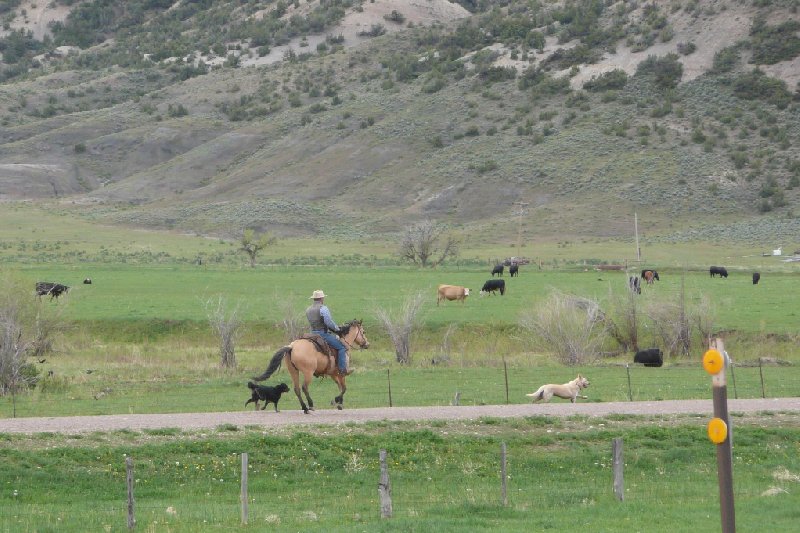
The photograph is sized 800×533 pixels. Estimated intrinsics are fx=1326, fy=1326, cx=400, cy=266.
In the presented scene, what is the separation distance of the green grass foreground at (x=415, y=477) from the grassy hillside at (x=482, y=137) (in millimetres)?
78594

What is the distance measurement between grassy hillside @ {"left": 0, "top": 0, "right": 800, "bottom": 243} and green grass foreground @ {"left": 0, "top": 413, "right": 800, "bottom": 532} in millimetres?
78594

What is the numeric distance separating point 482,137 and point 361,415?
111 metres

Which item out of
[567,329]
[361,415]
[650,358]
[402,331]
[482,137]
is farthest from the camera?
→ [482,137]

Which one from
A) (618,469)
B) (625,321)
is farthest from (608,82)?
(618,469)

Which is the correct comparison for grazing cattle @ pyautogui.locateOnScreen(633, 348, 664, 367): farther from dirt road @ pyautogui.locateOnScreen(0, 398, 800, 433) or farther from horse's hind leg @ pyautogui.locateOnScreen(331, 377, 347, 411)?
horse's hind leg @ pyautogui.locateOnScreen(331, 377, 347, 411)

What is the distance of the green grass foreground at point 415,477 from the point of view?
18.7 m

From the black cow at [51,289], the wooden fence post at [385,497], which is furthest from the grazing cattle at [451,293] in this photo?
the wooden fence post at [385,497]

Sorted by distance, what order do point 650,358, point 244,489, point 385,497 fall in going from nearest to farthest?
point 244,489
point 385,497
point 650,358

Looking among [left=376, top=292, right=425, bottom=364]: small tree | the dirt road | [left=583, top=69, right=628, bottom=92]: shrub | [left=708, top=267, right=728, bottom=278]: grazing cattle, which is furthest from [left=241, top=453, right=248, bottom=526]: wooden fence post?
[left=583, top=69, right=628, bottom=92]: shrub

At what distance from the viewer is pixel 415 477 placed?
2217cm

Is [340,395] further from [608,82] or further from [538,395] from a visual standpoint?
[608,82]

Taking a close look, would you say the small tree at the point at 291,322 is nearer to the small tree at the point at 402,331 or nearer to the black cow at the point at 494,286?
the small tree at the point at 402,331

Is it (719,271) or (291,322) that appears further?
(719,271)

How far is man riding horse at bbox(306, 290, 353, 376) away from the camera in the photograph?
2542 centimetres
